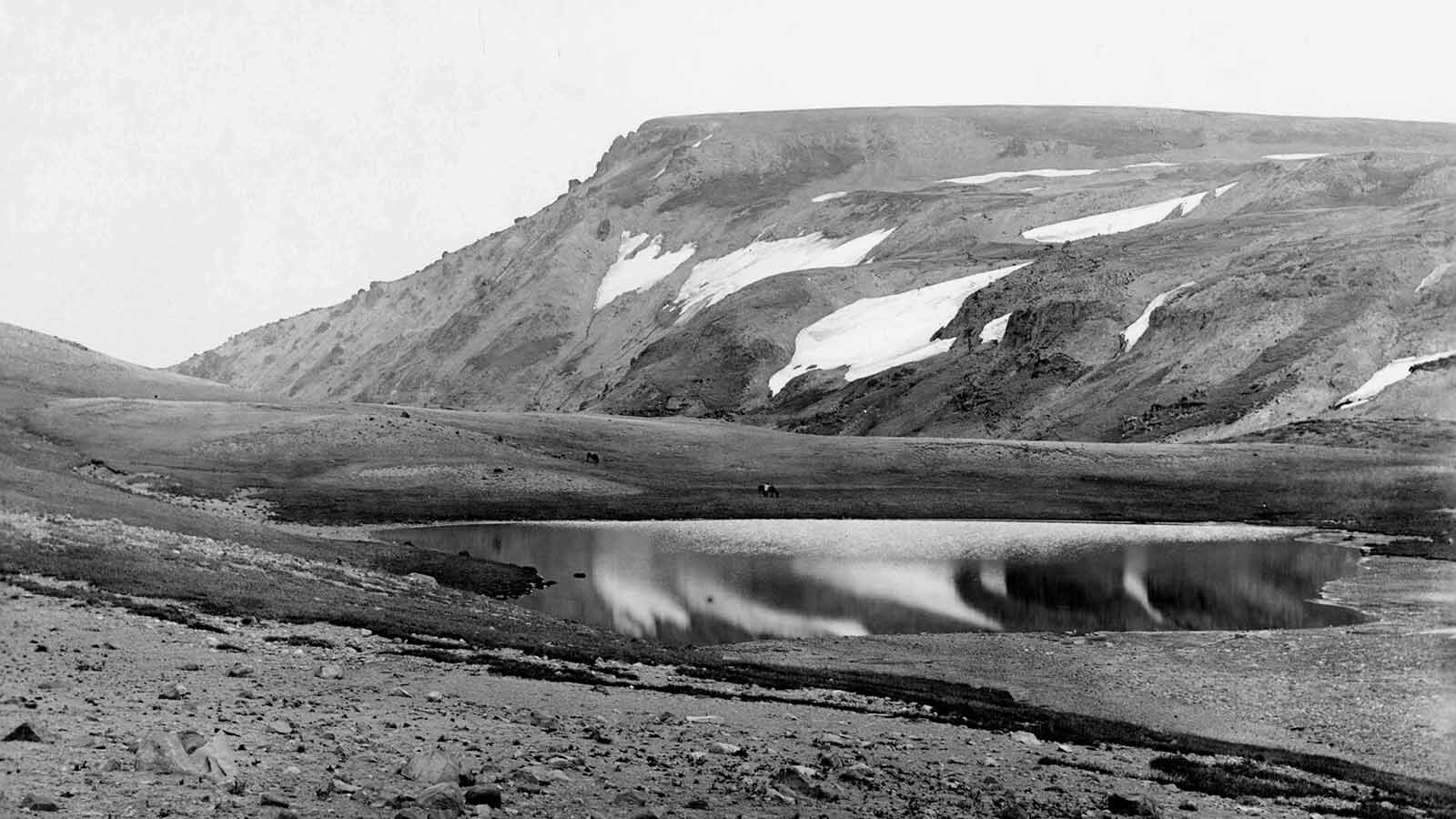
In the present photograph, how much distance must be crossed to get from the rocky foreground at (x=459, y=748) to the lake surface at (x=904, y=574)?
1731cm

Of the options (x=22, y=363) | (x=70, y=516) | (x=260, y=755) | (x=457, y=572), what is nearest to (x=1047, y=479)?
(x=457, y=572)

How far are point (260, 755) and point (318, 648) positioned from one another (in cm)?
1055

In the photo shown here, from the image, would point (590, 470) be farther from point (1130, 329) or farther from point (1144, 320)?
point (1144, 320)

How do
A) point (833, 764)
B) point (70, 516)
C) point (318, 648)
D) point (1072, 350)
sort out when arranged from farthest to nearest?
1. point (1072, 350)
2. point (70, 516)
3. point (318, 648)
4. point (833, 764)

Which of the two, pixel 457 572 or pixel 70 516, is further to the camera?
pixel 457 572

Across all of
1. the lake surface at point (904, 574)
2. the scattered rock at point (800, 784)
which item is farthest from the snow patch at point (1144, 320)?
the scattered rock at point (800, 784)

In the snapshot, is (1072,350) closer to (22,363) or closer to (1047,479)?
(1047,479)

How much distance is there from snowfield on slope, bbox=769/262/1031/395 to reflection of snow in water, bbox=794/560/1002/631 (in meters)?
97.6

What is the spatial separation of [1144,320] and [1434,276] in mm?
28021

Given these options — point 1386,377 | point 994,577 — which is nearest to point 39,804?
point 994,577

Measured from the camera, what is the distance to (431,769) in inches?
738

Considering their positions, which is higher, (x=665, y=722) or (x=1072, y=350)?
(x=1072, y=350)

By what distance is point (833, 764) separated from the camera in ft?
74.5

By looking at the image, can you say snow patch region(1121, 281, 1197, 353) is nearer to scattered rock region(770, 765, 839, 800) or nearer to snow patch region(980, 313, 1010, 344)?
snow patch region(980, 313, 1010, 344)
